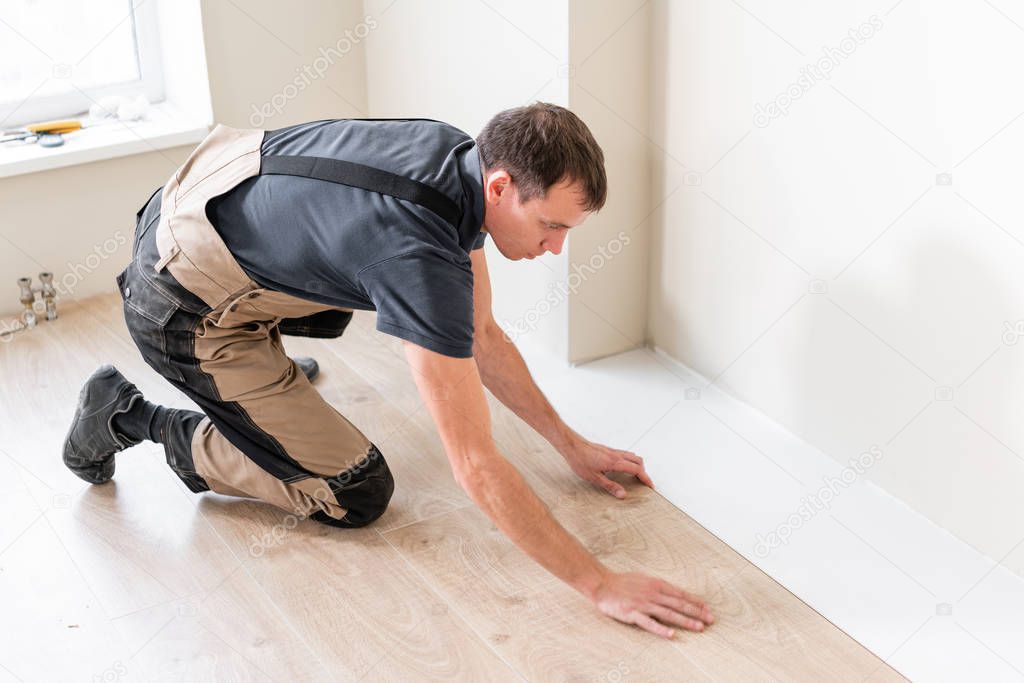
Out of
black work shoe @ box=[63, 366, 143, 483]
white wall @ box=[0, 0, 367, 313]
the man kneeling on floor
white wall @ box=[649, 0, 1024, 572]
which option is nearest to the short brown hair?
the man kneeling on floor

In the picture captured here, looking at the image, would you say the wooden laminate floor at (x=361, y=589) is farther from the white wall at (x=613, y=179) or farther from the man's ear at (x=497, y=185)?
the man's ear at (x=497, y=185)

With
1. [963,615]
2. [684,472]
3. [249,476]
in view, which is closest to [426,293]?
[249,476]

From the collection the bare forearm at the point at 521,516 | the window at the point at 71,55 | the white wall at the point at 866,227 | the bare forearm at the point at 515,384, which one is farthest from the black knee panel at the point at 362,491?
the window at the point at 71,55

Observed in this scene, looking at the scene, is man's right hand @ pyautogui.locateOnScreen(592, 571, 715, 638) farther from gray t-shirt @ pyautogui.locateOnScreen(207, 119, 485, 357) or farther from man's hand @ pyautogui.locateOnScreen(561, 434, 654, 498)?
gray t-shirt @ pyautogui.locateOnScreen(207, 119, 485, 357)

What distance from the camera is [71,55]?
120 inches

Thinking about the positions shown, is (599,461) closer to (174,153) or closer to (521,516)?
(521,516)

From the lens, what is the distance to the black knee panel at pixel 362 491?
6.80 feet

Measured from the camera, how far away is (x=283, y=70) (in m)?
→ 3.03

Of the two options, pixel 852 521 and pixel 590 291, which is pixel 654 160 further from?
pixel 852 521

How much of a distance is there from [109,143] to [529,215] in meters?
1.56

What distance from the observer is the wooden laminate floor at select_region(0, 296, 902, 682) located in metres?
1.80

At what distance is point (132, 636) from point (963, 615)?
1.29 m

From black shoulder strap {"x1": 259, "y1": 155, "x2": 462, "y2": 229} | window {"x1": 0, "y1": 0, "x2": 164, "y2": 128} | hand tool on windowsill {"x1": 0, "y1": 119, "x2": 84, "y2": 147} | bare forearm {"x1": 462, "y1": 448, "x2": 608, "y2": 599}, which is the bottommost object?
bare forearm {"x1": 462, "y1": 448, "x2": 608, "y2": 599}

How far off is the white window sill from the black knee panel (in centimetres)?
122
